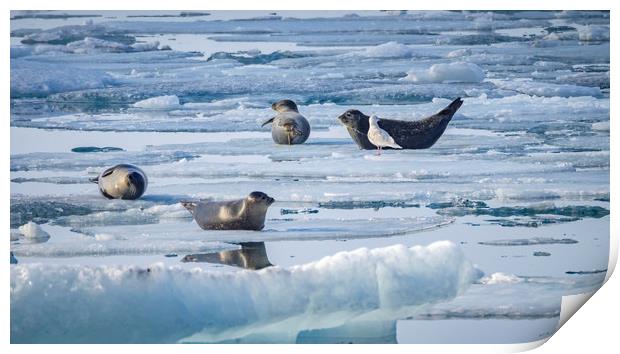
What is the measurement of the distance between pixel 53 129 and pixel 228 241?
153 centimetres

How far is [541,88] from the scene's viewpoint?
966 centimetres

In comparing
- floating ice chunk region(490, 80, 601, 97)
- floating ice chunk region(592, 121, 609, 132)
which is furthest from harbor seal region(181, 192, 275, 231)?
floating ice chunk region(592, 121, 609, 132)

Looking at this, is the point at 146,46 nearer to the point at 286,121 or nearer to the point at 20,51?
the point at 20,51

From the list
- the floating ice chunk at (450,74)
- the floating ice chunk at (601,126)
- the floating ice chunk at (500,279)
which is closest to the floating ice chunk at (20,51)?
the floating ice chunk at (450,74)

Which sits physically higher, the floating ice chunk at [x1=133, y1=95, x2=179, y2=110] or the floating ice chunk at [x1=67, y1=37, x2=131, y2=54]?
the floating ice chunk at [x1=67, y1=37, x2=131, y2=54]

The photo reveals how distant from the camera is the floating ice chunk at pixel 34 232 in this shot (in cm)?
902

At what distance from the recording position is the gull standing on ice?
966cm

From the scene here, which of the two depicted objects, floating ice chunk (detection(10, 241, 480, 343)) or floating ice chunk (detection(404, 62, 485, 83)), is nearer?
floating ice chunk (detection(10, 241, 480, 343))

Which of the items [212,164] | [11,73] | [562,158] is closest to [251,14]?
[212,164]

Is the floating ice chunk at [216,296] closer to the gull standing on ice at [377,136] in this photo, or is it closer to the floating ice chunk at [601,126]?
the gull standing on ice at [377,136]

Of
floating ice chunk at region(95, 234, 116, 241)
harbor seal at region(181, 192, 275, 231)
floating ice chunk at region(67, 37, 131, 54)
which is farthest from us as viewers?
floating ice chunk at region(67, 37, 131, 54)

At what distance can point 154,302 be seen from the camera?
8.61 meters

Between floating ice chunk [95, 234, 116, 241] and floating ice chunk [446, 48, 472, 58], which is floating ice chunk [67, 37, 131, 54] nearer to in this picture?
floating ice chunk [95, 234, 116, 241]

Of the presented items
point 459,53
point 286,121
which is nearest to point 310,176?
point 286,121
